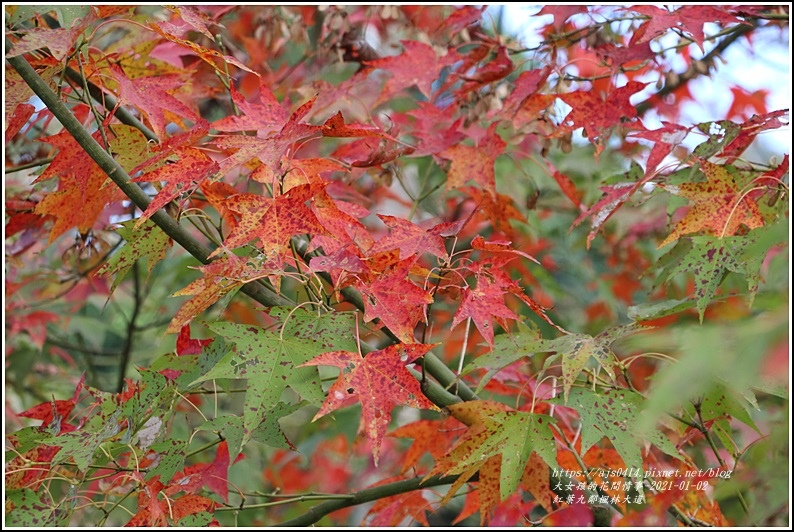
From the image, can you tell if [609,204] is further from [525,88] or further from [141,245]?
[141,245]

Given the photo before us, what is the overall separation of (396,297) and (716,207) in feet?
1.47

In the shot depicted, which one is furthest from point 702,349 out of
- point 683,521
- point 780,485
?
point 683,521

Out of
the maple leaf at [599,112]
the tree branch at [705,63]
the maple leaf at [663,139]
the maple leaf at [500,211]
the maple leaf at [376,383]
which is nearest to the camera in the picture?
the maple leaf at [376,383]

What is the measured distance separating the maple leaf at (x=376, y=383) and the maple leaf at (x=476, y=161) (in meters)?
0.44

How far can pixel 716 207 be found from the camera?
936 mm

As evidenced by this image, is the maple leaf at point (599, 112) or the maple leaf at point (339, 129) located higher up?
the maple leaf at point (599, 112)

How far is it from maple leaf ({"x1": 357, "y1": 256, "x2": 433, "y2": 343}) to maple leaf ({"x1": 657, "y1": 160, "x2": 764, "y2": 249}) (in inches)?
13.4

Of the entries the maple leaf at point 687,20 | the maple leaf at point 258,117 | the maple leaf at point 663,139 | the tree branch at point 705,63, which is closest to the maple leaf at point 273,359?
the maple leaf at point 258,117

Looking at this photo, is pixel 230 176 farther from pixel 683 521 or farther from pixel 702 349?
pixel 702 349

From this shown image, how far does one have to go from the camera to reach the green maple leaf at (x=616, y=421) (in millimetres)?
812

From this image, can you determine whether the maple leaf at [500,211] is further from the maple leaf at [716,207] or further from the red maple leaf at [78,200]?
the red maple leaf at [78,200]

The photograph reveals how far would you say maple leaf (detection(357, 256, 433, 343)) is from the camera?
787 millimetres

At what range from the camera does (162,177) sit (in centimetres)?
78

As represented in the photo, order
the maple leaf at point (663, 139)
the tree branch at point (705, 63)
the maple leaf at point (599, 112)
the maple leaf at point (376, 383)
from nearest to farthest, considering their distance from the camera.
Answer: the maple leaf at point (376, 383), the maple leaf at point (663, 139), the maple leaf at point (599, 112), the tree branch at point (705, 63)
